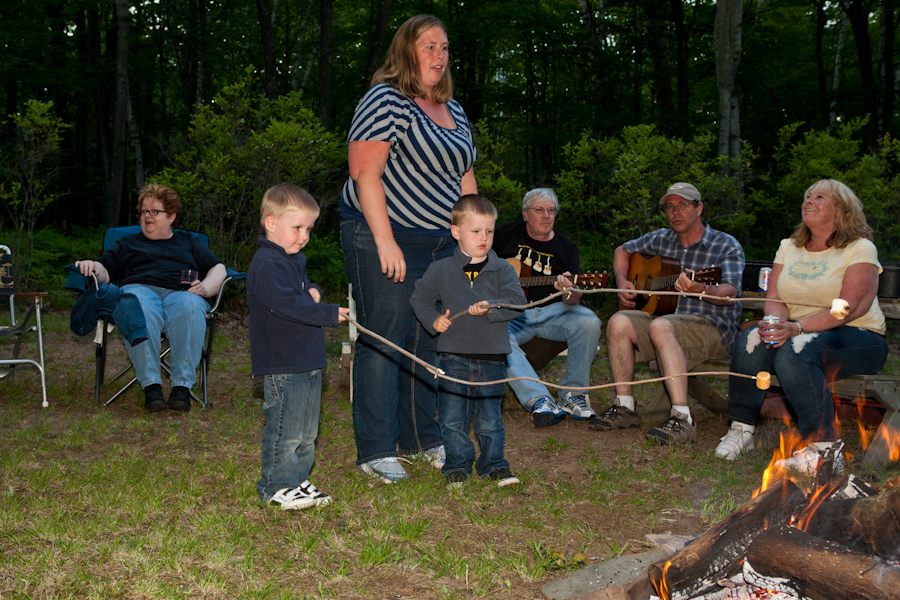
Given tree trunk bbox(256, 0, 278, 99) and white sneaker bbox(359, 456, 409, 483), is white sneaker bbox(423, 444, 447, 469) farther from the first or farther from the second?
tree trunk bbox(256, 0, 278, 99)

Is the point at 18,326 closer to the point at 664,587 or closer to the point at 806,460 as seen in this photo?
the point at 664,587

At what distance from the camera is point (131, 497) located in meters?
3.21

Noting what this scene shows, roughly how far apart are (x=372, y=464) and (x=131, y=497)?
1.03 metres

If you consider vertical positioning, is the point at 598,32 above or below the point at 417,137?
above

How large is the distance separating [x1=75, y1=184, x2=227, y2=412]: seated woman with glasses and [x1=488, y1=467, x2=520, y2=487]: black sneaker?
2345mm

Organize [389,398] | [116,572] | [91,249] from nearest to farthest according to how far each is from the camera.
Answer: [116,572]
[389,398]
[91,249]

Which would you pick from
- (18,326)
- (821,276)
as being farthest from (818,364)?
(18,326)

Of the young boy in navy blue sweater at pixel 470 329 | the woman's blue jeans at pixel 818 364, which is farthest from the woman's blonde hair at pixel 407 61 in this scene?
the woman's blue jeans at pixel 818 364

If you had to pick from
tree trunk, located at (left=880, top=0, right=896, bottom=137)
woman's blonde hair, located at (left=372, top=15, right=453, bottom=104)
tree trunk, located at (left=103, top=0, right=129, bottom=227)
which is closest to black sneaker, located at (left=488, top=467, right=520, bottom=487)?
woman's blonde hair, located at (left=372, top=15, right=453, bottom=104)

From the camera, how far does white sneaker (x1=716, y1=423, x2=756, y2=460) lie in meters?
4.02

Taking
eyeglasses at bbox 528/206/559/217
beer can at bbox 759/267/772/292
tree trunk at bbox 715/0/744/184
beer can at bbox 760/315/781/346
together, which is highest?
tree trunk at bbox 715/0/744/184

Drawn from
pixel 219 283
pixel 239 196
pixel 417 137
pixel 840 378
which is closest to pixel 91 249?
pixel 239 196

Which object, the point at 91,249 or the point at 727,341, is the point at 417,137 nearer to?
the point at 727,341

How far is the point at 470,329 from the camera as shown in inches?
131
